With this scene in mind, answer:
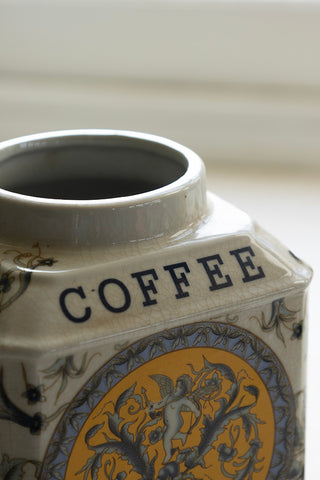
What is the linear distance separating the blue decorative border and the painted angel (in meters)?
0.02

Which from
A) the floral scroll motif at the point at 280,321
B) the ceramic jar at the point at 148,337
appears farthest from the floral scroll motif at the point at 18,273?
the floral scroll motif at the point at 280,321

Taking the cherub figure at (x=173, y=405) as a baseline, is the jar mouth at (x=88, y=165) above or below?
above

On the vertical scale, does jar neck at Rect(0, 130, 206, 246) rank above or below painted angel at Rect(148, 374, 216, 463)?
above

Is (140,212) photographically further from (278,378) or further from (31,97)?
(31,97)

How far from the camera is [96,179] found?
1.62 ft

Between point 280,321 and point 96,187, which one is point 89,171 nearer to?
point 96,187

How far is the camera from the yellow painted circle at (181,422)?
1.29 feet

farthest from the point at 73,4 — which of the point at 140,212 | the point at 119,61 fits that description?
the point at 140,212

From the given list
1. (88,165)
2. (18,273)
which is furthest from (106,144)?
(18,273)

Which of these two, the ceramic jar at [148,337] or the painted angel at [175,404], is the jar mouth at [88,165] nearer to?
the ceramic jar at [148,337]

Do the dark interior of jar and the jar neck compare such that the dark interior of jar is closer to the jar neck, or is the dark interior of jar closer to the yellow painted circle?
the jar neck

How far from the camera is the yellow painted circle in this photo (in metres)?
0.39

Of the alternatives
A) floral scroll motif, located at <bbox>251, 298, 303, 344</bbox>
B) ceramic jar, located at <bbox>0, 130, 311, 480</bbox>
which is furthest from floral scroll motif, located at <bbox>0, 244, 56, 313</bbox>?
floral scroll motif, located at <bbox>251, 298, 303, 344</bbox>

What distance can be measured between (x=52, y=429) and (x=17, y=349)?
43 millimetres
